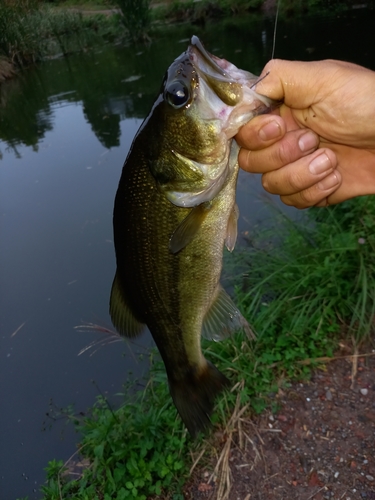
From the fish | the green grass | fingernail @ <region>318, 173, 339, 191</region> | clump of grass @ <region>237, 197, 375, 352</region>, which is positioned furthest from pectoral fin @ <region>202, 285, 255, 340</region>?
clump of grass @ <region>237, 197, 375, 352</region>

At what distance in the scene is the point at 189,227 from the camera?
1359mm

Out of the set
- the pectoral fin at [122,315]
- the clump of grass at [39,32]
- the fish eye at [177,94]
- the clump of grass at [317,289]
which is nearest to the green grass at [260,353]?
the clump of grass at [317,289]

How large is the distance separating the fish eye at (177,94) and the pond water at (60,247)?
7.62ft

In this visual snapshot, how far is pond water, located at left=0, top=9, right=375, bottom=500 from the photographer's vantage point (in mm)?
3229

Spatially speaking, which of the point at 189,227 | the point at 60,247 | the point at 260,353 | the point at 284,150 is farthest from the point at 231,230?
the point at 60,247

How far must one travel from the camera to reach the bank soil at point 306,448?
6.98ft

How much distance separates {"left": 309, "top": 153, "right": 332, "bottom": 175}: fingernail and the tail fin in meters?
0.93

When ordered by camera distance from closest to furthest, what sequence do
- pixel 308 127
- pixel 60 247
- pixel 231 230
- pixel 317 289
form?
pixel 231 230
pixel 308 127
pixel 317 289
pixel 60 247

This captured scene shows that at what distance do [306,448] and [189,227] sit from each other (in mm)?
1665

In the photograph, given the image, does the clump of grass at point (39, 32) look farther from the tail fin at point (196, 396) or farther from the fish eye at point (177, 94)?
the tail fin at point (196, 396)

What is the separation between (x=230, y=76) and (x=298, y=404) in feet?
6.65

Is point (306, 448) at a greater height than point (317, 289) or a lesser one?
lesser

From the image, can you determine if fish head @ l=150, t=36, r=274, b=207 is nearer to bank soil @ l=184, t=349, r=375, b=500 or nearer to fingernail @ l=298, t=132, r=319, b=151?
fingernail @ l=298, t=132, r=319, b=151

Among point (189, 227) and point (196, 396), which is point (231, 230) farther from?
point (196, 396)
